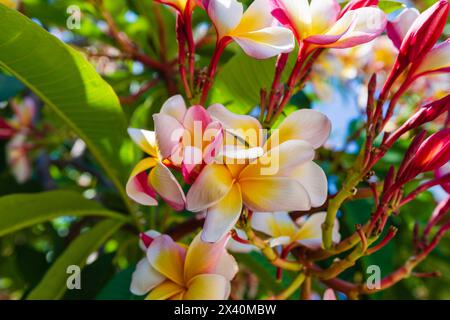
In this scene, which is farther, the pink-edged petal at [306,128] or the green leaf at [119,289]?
the green leaf at [119,289]

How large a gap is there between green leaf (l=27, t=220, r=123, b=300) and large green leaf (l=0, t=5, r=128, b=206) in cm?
25

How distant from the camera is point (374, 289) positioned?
0.87m

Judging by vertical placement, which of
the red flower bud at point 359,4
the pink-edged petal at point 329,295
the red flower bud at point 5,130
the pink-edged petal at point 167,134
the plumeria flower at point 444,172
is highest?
the red flower bud at point 359,4

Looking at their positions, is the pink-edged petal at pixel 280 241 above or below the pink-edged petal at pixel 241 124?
below

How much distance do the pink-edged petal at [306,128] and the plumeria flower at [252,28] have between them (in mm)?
83

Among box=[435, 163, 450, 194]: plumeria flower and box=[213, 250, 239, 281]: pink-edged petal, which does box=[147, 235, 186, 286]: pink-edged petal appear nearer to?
box=[213, 250, 239, 281]: pink-edged petal

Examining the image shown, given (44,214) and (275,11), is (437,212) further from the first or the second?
(44,214)

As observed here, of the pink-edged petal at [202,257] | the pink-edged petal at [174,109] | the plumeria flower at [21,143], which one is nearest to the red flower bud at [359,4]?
the pink-edged petal at [174,109]

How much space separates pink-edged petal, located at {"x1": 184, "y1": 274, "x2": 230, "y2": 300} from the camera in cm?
80

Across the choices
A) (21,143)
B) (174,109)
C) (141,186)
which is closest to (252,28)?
(174,109)

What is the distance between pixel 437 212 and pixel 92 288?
2.58 feet

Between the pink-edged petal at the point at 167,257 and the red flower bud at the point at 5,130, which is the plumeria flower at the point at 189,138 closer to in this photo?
the pink-edged petal at the point at 167,257

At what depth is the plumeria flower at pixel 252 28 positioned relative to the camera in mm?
719
